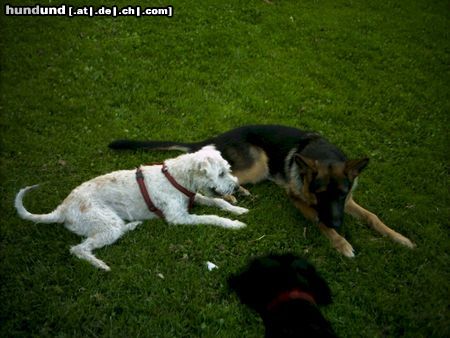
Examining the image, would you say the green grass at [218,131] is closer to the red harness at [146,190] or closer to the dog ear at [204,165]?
the red harness at [146,190]

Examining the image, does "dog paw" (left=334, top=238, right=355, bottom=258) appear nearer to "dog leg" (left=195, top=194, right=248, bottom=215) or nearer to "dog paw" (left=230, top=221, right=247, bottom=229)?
"dog paw" (left=230, top=221, right=247, bottom=229)

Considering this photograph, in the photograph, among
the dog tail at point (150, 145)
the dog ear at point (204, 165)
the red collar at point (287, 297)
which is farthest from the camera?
the dog tail at point (150, 145)

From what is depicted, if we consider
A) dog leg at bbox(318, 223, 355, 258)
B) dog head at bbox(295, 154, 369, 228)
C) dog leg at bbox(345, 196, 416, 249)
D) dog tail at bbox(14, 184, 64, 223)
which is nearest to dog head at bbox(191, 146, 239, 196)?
dog head at bbox(295, 154, 369, 228)

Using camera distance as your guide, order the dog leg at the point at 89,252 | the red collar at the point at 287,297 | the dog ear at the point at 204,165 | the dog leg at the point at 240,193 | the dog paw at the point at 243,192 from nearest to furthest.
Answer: the red collar at the point at 287,297 → the dog leg at the point at 89,252 → the dog ear at the point at 204,165 → the dog leg at the point at 240,193 → the dog paw at the point at 243,192

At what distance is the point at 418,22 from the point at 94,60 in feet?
36.0

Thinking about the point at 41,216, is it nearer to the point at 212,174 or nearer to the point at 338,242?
the point at 212,174

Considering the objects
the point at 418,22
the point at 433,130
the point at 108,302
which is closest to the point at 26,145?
the point at 108,302

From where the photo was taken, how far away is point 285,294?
3484 mm

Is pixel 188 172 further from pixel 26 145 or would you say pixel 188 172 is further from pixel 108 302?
pixel 26 145

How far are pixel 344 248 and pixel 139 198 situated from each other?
2.98 metres

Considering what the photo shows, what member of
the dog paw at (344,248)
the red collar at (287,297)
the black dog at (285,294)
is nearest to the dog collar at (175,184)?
the dog paw at (344,248)

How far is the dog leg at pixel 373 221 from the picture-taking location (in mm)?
5984

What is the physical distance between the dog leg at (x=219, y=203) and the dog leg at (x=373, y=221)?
64.2 inches

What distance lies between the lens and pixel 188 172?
6.03m
